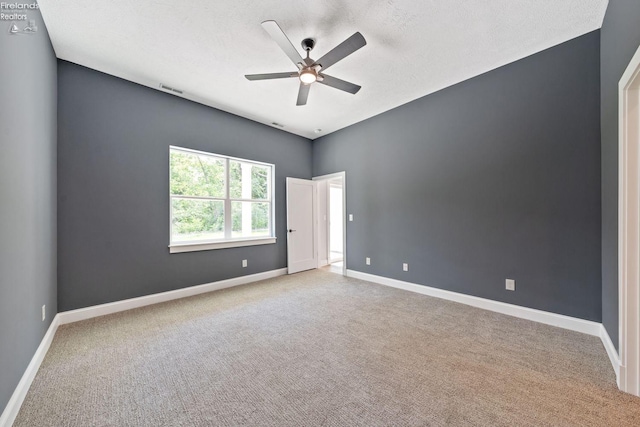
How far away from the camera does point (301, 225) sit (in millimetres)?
5305

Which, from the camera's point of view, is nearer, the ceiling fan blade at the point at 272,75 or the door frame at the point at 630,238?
the door frame at the point at 630,238

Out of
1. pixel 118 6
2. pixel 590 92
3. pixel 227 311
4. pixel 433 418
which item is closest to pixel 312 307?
pixel 227 311

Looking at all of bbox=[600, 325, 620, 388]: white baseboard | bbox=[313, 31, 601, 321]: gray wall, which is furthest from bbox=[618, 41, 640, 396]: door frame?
bbox=[313, 31, 601, 321]: gray wall

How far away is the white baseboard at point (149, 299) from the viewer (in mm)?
2838

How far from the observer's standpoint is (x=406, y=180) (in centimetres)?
398

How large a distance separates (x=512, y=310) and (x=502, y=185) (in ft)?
4.92

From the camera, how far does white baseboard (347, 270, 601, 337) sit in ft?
8.13

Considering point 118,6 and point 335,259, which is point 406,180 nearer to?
point 335,259

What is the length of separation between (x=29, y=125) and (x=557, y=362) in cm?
469

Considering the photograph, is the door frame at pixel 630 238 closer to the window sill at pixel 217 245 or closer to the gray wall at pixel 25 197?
the gray wall at pixel 25 197

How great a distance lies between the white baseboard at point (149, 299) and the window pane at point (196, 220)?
77cm

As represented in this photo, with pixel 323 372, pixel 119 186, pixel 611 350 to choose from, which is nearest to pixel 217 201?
pixel 119 186

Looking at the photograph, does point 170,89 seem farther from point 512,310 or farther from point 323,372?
point 512,310

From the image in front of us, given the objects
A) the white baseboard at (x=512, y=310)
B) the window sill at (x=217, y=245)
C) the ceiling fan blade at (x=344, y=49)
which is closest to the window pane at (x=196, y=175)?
the window sill at (x=217, y=245)
